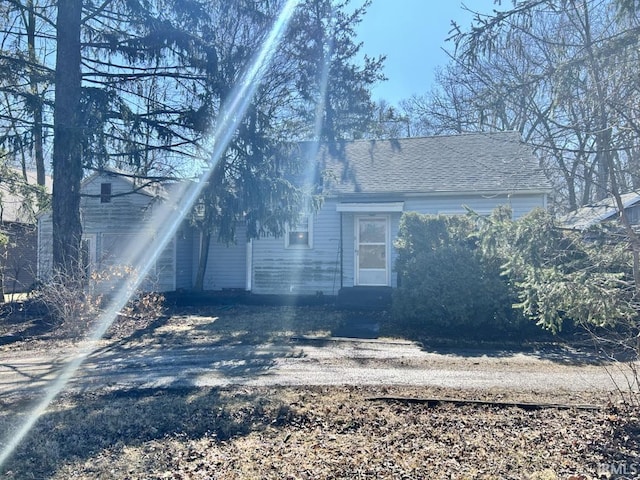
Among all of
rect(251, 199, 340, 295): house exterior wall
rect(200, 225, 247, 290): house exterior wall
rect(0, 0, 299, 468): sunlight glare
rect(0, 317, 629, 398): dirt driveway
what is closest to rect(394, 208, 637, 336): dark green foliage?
rect(0, 317, 629, 398): dirt driveway

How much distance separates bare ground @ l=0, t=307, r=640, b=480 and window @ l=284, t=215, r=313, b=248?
28.3 feet

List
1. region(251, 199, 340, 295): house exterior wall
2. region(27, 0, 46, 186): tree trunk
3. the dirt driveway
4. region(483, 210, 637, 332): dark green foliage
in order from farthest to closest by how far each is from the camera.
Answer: region(251, 199, 340, 295): house exterior wall → region(27, 0, 46, 186): tree trunk → the dirt driveway → region(483, 210, 637, 332): dark green foliage

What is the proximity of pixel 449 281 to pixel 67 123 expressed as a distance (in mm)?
9297

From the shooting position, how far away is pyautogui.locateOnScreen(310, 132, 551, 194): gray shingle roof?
12750mm

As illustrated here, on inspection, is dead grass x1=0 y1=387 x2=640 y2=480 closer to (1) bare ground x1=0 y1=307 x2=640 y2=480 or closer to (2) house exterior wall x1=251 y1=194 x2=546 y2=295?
(1) bare ground x1=0 y1=307 x2=640 y2=480

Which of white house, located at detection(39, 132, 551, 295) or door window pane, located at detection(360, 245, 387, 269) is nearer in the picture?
white house, located at detection(39, 132, 551, 295)

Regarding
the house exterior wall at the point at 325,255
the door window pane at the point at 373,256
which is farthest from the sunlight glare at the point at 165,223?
the door window pane at the point at 373,256

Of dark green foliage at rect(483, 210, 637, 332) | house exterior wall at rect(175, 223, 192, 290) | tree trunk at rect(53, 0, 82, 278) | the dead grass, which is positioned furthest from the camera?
house exterior wall at rect(175, 223, 192, 290)

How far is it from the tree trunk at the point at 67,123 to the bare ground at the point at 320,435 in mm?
5741

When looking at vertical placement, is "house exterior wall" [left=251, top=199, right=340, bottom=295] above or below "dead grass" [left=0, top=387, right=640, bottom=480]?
above

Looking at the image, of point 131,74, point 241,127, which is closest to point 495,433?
point 241,127

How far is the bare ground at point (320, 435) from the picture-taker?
11.3 feet

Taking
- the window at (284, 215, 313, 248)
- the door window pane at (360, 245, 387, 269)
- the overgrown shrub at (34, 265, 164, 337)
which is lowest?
the overgrown shrub at (34, 265, 164, 337)

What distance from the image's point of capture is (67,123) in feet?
32.7
